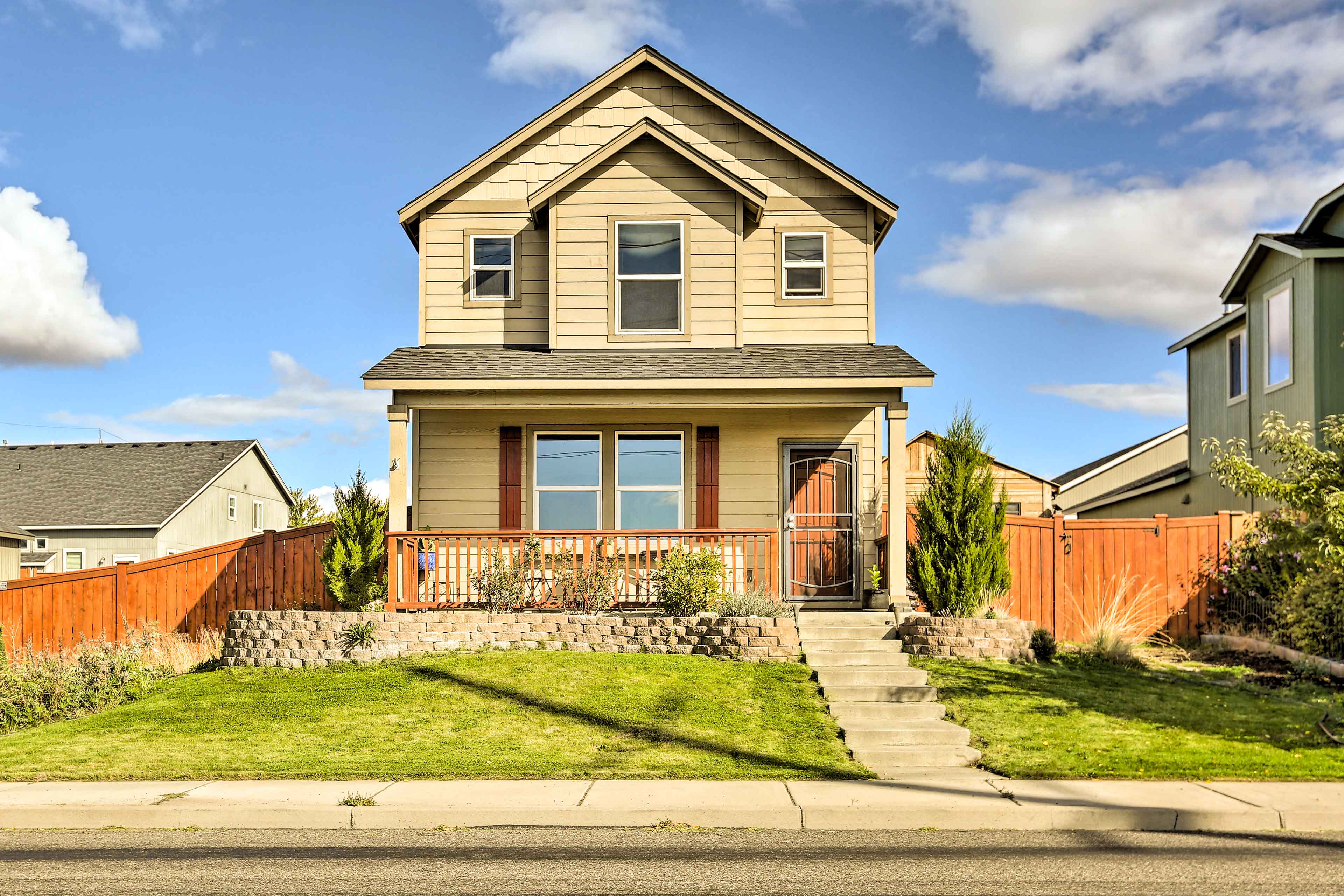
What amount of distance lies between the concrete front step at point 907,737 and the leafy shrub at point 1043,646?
336 cm

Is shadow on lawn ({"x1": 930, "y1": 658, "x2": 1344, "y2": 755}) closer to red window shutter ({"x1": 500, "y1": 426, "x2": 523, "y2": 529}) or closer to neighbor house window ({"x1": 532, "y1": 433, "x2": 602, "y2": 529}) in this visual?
neighbor house window ({"x1": 532, "y1": 433, "x2": 602, "y2": 529})

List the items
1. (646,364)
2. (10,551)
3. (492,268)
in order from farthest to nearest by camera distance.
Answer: (10,551) < (492,268) < (646,364)

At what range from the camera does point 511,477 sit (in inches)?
619

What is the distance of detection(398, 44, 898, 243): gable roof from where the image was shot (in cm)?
1617

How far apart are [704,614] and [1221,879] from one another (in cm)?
762

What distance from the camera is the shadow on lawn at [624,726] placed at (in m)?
9.27

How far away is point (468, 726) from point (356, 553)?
439cm

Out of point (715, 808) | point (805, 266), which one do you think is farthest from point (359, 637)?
point (805, 266)

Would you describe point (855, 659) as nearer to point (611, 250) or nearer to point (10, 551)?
point (611, 250)

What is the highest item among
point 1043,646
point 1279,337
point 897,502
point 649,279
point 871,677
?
point 649,279

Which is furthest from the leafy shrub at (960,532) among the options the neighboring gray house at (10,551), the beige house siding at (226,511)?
the beige house siding at (226,511)

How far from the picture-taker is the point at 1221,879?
20.6 feet

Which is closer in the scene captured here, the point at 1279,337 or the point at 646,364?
the point at 646,364

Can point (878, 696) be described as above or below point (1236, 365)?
below
